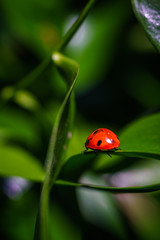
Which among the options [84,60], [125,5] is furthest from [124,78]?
[125,5]

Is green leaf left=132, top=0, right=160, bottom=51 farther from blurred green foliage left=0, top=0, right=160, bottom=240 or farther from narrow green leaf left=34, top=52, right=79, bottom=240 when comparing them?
blurred green foliage left=0, top=0, right=160, bottom=240

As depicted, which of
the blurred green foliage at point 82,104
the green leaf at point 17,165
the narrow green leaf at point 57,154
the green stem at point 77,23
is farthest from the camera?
the blurred green foliage at point 82,104

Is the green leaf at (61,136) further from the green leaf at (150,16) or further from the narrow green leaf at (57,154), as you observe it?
the green leaf at (150,16)

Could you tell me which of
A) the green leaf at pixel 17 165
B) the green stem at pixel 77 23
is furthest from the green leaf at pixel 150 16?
the green leaf at pixel 17 165

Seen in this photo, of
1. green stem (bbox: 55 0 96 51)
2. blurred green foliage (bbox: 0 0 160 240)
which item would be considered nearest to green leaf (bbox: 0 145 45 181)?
blurred green foliage (bbox: 0 0 160 240)

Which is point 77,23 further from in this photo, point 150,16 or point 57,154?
point 57,154

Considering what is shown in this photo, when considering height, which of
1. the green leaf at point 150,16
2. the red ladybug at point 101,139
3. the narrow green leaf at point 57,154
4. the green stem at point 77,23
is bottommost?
the narrow green leaf at point 57,154

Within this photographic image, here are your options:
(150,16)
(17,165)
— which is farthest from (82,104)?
(150,16)

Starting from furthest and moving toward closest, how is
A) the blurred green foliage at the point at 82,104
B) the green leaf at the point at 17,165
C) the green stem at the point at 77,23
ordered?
the blurred green foliage at the point at 82,104
the green leaf at the point at 17,165
the green stem at the point at 77,23
